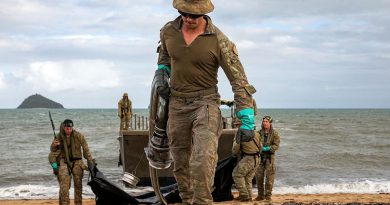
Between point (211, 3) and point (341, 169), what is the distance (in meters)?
24.6

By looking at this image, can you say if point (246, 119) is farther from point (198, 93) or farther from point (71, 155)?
point (71, 155)

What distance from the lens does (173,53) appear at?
6.12m

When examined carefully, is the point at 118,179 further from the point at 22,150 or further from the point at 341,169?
the point at 22,150

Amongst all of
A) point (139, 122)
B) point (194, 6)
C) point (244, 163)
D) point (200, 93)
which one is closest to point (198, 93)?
point (200, 93)

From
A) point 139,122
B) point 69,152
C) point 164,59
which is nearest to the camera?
point 164,59

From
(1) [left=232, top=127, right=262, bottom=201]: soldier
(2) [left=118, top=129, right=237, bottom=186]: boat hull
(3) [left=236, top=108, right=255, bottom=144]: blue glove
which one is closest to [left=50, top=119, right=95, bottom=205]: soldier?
(1) [left=232, top=127, right=262, bottom=201]: soldier

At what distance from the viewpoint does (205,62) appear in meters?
6.04

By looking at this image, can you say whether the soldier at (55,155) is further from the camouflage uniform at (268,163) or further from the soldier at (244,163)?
the camouflage uniform at (268,163)

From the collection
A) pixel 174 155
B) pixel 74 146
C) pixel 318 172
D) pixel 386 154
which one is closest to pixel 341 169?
pixel 318 172

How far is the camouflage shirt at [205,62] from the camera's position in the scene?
236 inches

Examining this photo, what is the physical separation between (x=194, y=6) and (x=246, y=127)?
3.95 ft

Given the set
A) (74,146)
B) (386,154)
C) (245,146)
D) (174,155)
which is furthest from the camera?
(386,154)

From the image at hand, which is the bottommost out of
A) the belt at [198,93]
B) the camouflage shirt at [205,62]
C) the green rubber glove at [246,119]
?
the green rubber glove at [246,119]

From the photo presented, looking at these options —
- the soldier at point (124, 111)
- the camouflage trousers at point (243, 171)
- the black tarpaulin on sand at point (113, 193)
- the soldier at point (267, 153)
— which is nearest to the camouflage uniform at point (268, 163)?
the soldier at point (267, 153)
